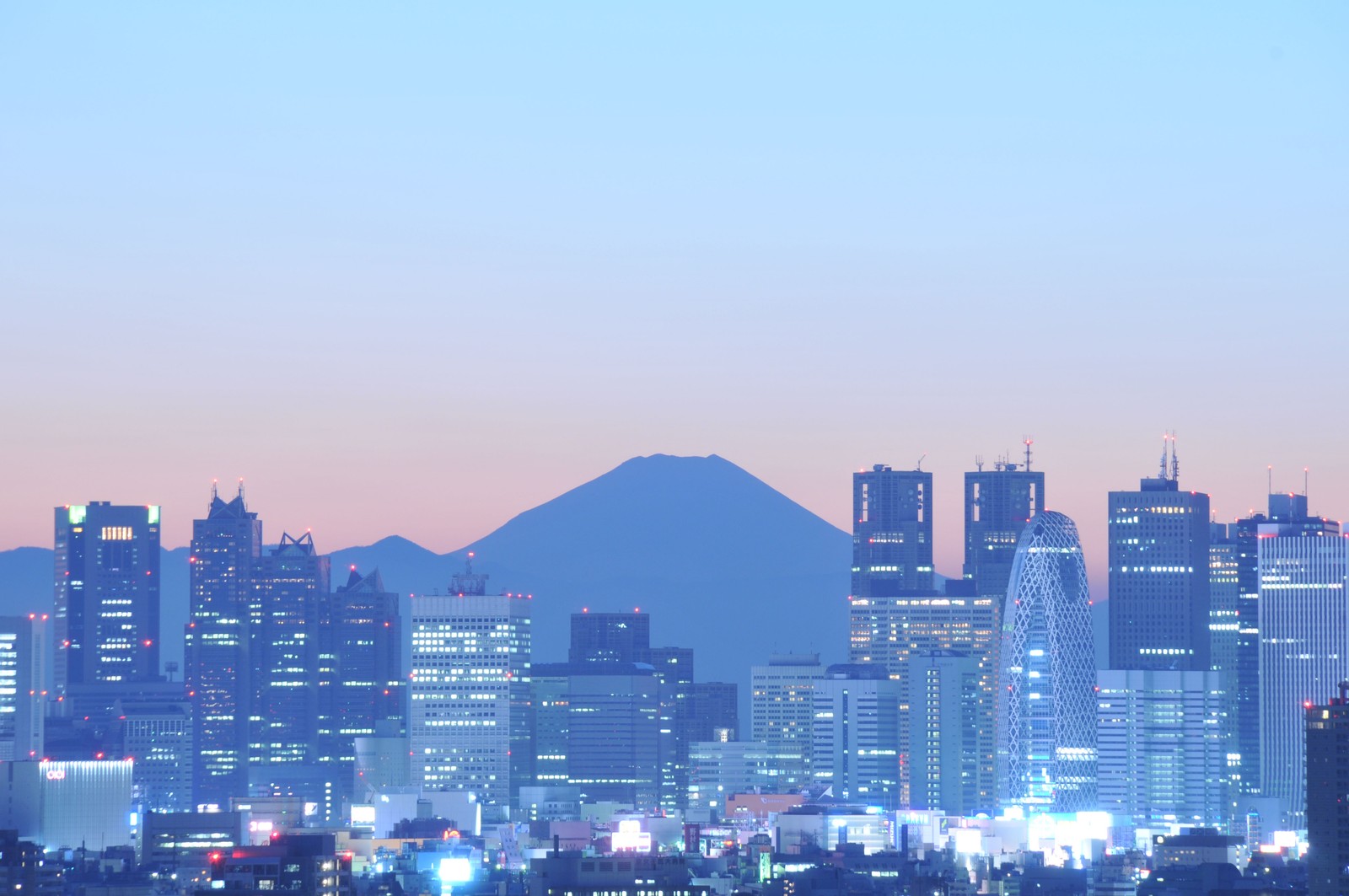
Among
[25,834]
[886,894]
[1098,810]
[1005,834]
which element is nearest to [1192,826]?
[1098,810]

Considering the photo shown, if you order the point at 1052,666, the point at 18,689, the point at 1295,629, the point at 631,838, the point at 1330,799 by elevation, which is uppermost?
the point at 1295,629

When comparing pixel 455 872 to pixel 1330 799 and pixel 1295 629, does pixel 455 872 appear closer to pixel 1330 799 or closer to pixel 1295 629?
pixel 1330 799

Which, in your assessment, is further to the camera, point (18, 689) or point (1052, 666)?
point (18, 689)

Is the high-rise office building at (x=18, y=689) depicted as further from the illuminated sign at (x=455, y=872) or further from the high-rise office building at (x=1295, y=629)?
the high-rise office building at (x=1295, y=629)

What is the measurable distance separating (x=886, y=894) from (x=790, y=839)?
38.8 m

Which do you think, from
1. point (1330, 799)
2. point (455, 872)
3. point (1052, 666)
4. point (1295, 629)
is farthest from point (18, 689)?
point (1330, 799)

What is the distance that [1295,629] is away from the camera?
647ft

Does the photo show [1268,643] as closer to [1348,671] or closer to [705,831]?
[1348,671]

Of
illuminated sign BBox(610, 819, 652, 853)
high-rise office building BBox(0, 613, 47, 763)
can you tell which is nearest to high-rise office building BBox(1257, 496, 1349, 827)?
illuminated sign BBox(610, 819, 652, 853)

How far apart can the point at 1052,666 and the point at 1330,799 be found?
88.2 meters

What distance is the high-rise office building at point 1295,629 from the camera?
19475 centimetres

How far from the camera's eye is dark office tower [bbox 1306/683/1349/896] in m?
95.4

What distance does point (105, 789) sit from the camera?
174375 mm

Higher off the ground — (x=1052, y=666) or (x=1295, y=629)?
(x=1295, y=629)
